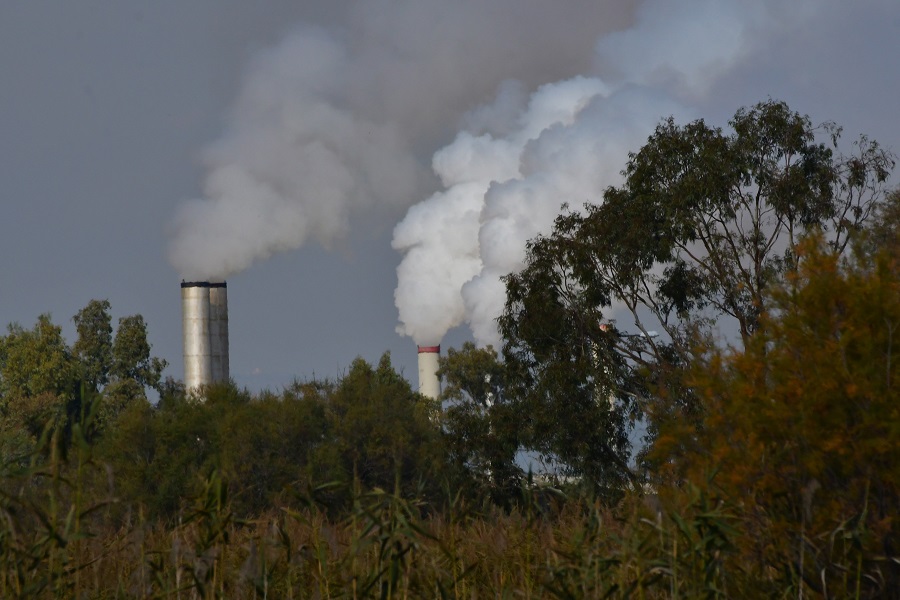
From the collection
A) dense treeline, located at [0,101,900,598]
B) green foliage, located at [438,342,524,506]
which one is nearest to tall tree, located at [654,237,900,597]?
dense treeline, located at [0,101,900,598]

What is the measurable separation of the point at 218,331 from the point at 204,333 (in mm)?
1153

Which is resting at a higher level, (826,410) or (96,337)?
(96,337)

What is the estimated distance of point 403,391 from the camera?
61125mm

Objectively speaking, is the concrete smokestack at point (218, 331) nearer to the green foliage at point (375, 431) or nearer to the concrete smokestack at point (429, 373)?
the concrete smokestack at point (429, 373)

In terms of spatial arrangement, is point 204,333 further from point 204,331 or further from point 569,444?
point 569,444

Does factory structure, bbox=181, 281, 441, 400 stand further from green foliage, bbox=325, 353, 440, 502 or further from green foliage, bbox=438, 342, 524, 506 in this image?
green foliage, bbox=438, 342, 524, 506

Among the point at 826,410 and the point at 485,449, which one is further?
the point at 485,449

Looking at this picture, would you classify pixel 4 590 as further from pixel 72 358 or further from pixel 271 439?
pixel 72 358

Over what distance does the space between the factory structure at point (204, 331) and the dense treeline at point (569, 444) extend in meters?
2.49

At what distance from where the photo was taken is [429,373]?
267ft

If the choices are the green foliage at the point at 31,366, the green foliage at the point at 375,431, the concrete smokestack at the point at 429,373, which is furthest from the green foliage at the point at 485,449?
the concrete smokestack at the point at 429,373

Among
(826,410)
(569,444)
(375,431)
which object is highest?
(375,431)

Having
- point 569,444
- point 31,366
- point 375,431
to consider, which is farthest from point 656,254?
point 31,366

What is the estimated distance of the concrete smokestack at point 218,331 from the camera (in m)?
76.5
